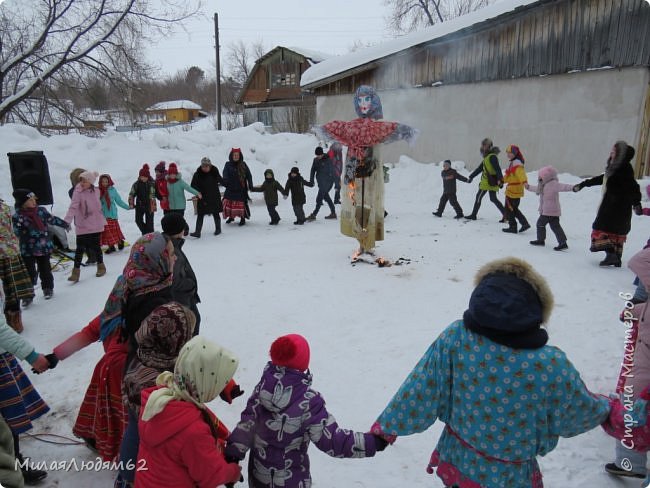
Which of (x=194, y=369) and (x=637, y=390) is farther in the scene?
(x=637, y=390)

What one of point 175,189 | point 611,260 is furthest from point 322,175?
point 611,260

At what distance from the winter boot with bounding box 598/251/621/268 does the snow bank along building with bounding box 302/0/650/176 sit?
5888mm

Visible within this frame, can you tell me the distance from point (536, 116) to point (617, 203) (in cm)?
693

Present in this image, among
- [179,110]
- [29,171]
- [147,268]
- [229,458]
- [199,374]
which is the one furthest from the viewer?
[179,110]

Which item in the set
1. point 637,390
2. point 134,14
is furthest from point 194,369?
point 134,14

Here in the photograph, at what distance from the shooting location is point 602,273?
6273mm

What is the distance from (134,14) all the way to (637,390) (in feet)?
56.0

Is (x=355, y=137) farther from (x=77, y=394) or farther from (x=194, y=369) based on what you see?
(x=194, y=369)

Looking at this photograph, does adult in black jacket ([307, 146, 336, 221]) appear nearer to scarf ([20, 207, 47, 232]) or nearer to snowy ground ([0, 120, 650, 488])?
snowy ground ([0, 120, 650, 488])

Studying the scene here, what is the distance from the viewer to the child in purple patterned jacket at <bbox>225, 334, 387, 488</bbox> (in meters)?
2.05

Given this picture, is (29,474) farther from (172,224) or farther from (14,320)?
(14,320)

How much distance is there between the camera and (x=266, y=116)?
106ft

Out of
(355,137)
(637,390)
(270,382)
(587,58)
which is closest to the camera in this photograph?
(270,382)

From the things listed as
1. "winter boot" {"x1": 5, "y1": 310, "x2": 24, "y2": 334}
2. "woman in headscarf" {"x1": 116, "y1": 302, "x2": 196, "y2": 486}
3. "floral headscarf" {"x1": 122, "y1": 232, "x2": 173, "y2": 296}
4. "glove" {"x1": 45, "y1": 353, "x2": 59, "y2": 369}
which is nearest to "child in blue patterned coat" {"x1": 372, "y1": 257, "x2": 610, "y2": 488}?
"woman in headscarf" {"x1": 116, "y1": 302, "x2": 196, "y2": 486}
